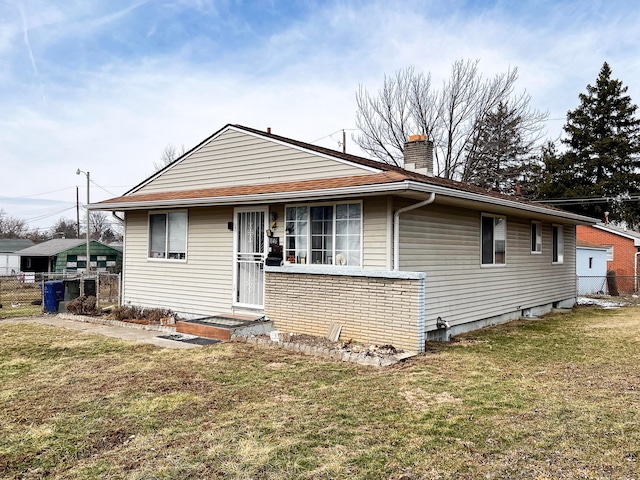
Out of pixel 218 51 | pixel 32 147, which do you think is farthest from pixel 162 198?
pixel 32 147

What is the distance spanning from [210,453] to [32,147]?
882 inches

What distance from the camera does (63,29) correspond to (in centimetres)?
1189

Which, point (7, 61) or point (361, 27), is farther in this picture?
point (361, 27)

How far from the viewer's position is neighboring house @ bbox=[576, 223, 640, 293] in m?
24.3

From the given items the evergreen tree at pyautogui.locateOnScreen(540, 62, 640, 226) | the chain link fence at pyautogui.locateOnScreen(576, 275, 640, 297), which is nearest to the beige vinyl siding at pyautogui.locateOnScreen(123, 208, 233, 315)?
the chain link fence at pyautogui.locateOnScreen(576, 275, 640, 297)

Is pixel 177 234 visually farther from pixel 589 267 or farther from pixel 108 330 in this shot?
pixel 589 267

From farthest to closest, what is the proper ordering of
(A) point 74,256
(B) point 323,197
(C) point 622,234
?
(A) point 74,256
(C) point 622,234
(B) point 323,197

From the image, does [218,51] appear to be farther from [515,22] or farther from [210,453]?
[210,453]

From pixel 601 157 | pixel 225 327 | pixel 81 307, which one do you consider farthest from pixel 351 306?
pixel 601 157

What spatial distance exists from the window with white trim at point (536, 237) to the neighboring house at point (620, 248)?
12.7 m

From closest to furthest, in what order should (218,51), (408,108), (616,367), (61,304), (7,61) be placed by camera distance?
1. (616,367)
2. (61,304)
3. (7,61)
4. (218,51)
5. (408,108)

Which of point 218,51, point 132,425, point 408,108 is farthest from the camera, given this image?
point 408,108

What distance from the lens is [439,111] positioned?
25562 mm

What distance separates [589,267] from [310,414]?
22987 millimetres
